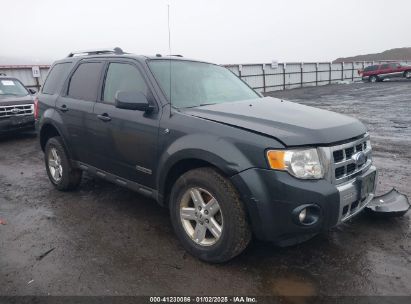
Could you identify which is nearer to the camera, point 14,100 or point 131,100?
point 131,100

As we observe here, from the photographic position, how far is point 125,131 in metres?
3.76

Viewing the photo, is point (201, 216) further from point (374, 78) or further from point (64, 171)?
point (374, 78)

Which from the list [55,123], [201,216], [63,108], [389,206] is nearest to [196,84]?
[201,216]

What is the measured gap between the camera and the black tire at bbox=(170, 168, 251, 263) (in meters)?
2.85

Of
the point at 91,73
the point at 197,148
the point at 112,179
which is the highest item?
the point at 91,73

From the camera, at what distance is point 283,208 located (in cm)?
271

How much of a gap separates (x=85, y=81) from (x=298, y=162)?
2994 millimetres

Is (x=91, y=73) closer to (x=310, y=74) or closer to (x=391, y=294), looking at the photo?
(x=391, y=294)

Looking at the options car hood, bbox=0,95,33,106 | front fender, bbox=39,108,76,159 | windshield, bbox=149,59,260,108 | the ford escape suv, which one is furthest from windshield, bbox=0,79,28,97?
windshield, bbox=149,59,260,108

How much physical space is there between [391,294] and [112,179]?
2.96 m

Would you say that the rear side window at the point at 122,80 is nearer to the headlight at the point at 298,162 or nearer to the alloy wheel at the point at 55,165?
the alloy wheel at the point at 55,165

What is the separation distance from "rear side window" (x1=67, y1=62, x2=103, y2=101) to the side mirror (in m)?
1.01

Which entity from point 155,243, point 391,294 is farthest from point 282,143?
point 155,243

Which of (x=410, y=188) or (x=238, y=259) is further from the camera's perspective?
(x=410, y=188)
